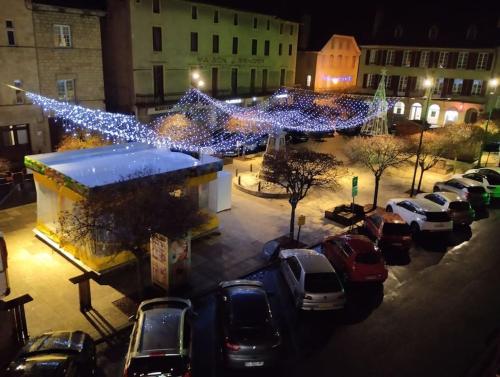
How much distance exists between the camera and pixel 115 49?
33844 mm

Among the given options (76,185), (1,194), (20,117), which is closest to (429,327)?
(76,185)

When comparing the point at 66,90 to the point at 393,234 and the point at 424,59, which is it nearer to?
the point at 393,234

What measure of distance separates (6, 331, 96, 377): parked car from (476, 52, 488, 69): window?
46.8 m

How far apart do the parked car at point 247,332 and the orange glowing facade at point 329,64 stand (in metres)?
44.0

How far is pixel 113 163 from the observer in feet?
56.2

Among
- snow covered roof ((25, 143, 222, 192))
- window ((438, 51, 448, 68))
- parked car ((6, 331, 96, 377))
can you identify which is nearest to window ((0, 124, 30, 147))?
snow covered roof ((25, 143, 222, 192))

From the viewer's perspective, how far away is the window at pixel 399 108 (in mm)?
50031

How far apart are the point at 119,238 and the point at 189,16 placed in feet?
96.5

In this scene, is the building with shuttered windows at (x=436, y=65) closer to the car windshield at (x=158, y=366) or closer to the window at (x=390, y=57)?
the window at (x=390, y=57)

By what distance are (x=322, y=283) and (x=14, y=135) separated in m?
22.5

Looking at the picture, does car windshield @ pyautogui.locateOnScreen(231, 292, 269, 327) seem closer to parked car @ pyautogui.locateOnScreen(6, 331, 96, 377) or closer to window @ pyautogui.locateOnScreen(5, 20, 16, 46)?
parked car @ pyautogui.locateOnScreen(6, 331, 96, 377)

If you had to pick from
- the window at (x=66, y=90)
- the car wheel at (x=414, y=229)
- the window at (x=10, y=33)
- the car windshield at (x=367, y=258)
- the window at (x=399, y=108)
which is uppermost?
the window at (x=10, y=33)

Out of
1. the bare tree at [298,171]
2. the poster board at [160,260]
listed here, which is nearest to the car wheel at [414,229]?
the bare tree at [298,171]

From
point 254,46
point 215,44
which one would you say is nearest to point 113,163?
point 215,44
